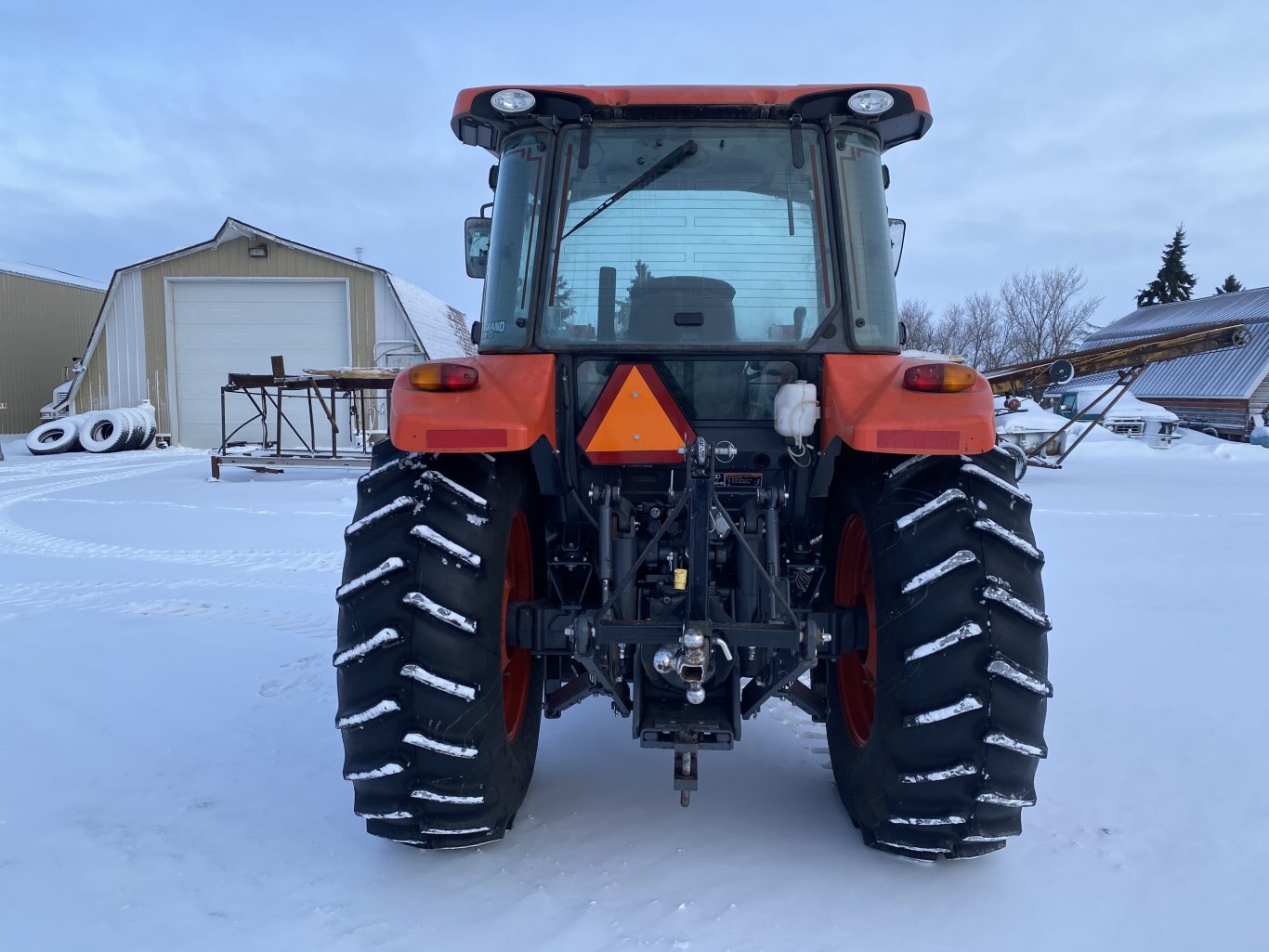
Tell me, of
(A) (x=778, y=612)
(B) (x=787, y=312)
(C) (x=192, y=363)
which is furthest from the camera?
(C) (x=192, y=363)

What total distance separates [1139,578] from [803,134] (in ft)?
17.8

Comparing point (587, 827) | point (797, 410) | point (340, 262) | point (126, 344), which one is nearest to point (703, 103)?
point (797, 410)

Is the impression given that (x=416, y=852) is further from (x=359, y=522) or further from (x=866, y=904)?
(x=866, y=904)

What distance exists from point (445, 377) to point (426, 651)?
2.51 feet

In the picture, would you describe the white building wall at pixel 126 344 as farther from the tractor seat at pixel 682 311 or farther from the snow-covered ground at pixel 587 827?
the tractor seat at pixel 682 311

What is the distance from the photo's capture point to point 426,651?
94.9 inches

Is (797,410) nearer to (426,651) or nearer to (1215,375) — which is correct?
(426,651)

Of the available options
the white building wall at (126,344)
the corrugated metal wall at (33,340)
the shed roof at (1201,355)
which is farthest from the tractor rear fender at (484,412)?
the corrugated metal wall at (33,340)

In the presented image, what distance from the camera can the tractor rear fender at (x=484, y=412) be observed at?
2.46 m

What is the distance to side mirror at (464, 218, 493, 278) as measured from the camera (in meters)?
3.40

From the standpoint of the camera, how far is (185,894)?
8.00 feet

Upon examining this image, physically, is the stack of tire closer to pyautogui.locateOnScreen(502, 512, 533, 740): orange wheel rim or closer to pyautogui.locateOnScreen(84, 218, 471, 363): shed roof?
pyautogui.locateOnScreen(84, 218, 471, 363): shed roof

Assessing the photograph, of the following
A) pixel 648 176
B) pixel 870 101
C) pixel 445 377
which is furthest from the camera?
pixel 648 176

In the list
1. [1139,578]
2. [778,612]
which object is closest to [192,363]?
[1139,578]
